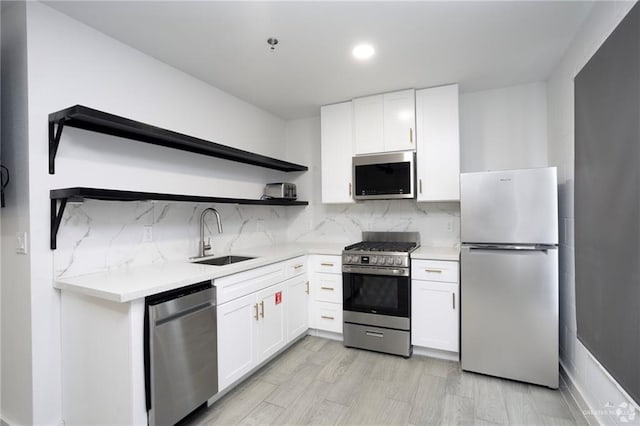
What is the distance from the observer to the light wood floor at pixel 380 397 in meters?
1.96

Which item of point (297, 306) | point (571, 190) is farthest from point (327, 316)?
point (571, 190)

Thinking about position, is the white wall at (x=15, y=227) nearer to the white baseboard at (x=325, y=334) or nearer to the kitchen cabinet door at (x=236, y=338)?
the kitchen cabinet door at (x=236, y=338)

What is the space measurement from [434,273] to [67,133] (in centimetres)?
280

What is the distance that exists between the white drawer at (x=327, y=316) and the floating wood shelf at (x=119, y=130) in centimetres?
166

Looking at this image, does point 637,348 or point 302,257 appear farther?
point 302,257

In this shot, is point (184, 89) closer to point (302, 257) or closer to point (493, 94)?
point (302, 257)

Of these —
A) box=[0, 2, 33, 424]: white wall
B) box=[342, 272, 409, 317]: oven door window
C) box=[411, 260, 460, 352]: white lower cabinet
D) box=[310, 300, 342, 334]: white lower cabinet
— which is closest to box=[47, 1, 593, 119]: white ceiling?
box=[0, 2, 33, 424]: white wall

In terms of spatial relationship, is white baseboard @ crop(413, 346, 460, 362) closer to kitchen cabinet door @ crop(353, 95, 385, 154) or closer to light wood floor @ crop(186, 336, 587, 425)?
light wood floor @ crop(186, 336, 587, 425)

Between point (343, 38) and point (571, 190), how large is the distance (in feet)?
6.24

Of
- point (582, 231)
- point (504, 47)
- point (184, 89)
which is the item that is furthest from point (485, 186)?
point (184, 89)

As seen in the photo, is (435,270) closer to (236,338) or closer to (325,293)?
(325,293)

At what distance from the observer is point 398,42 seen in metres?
2.20

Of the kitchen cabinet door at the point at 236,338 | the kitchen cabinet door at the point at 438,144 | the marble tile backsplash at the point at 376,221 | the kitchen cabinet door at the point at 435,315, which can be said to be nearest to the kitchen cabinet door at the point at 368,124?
the kitchen cabinet door at the point at 438,144

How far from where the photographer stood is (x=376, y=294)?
2.90 metres
